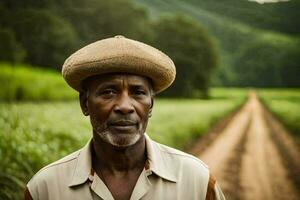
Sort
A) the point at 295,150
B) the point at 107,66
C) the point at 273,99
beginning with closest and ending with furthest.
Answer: the point at 107,66 → the point at 295,150 → the point at 273,99

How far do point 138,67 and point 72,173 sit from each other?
52 centimetres

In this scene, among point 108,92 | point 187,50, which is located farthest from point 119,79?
point 187,50

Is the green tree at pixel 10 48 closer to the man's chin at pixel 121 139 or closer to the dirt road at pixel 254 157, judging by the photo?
the dirt road at pixel 254 157

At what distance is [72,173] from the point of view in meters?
2.06

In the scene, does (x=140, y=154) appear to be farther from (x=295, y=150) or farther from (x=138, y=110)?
(x=295, y=150)

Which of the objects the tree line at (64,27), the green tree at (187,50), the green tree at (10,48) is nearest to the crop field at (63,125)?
the green tree at (187,50)

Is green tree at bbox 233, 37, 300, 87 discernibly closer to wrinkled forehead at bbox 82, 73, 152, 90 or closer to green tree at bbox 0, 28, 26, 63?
green tree at bbox 0, 28, 26, 63

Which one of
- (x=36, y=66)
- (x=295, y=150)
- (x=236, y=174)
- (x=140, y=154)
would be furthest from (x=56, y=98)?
(x=140, y=154)

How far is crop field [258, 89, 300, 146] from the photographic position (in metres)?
4.09

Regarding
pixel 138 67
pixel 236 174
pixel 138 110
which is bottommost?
pixel 236 174

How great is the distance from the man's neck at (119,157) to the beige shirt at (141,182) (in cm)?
5

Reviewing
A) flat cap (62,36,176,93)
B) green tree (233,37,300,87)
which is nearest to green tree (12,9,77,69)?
green tree (233,37,300,87)

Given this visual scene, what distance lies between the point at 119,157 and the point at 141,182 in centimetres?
16

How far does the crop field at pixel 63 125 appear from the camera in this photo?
4238 mm
